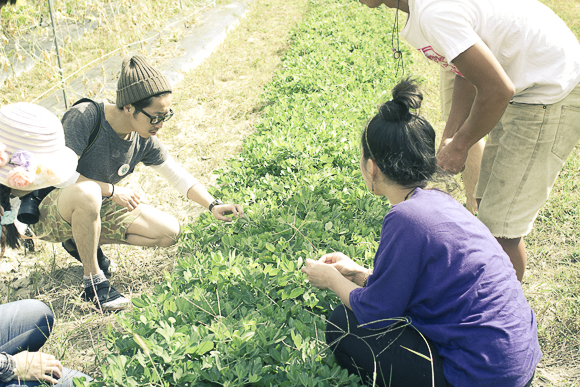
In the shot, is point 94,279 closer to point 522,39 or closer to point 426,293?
point 426,293

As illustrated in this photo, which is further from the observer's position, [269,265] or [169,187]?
[169,187]

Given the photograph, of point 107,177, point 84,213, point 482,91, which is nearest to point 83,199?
point 84,213

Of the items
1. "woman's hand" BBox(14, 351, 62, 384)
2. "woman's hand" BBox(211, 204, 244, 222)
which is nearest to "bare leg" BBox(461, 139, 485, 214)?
"woman's hand" BBox(211, 204, 244, 222)

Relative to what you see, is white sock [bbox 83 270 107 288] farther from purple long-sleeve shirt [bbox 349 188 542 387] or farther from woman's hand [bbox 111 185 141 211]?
purple long-sleeve shirt [bbox 349 188 542 387]

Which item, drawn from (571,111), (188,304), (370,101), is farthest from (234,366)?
(370,101)

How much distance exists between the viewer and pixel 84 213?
280 cm

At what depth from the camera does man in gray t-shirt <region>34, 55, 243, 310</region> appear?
2.83 meters

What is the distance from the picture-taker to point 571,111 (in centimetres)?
226

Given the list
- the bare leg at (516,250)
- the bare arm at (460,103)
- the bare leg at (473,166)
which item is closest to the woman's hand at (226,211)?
the bare arm at (460,103)

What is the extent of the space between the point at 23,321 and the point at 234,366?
1.20 m

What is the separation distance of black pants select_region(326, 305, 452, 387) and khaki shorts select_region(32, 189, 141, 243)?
1883mm

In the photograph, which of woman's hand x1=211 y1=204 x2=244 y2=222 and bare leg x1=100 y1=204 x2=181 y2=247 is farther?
bare leg x1=100 y1=204 x2=181 y2=247

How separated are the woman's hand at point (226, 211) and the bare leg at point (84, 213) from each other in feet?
2.46

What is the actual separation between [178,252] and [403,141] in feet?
6.42
